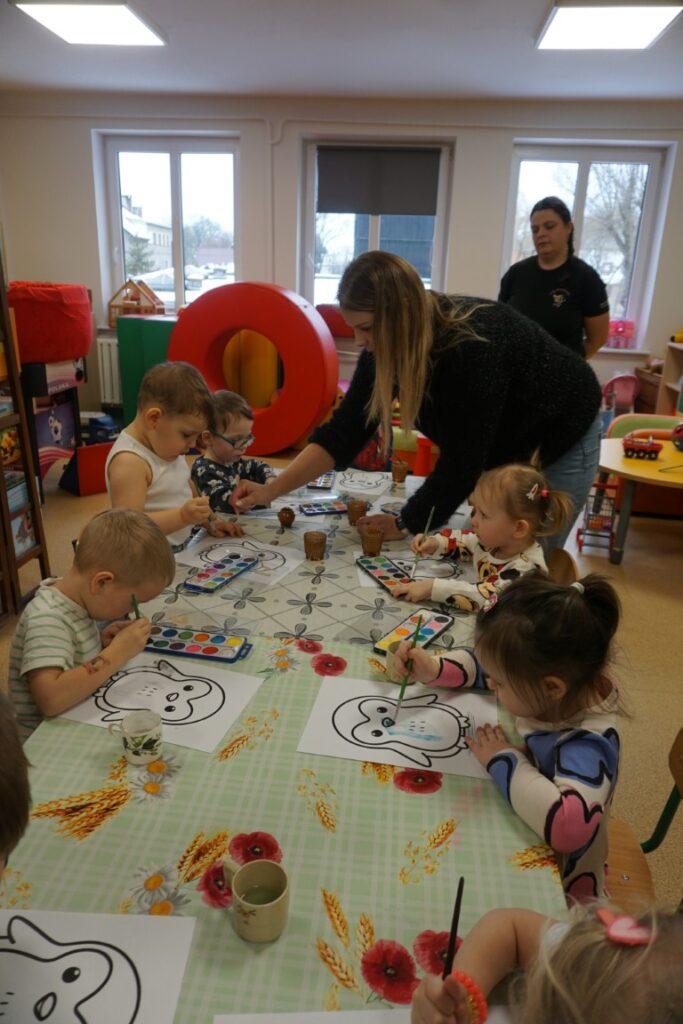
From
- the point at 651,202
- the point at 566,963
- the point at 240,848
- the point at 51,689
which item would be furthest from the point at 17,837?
the point at 651,202

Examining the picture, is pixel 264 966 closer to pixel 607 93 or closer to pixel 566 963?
pixel 566 963

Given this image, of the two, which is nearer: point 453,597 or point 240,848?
point 240,848

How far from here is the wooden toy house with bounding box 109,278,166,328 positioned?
579 cm

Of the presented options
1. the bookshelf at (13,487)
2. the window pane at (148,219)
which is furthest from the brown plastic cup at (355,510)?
the window pane at (148,219)

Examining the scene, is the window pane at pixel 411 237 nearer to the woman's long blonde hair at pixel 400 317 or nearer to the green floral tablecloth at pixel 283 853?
the woman's long blonde hair at pixel 400 317

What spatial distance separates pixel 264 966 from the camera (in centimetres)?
67

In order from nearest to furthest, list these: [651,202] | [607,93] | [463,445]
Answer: [463,445]
[607,93]
[651,202]

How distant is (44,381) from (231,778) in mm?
3613

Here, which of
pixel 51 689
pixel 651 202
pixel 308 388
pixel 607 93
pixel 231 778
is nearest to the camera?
pixel 231 778

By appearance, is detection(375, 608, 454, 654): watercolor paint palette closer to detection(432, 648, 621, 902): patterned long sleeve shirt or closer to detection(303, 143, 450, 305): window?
detection(432, 648, 621, 902): patterned long sleeve shirt

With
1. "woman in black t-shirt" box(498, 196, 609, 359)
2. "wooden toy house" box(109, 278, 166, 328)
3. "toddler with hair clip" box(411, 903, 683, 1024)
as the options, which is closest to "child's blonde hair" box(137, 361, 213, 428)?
"toddler with hair clip" box(411, 903, 683, 1024)

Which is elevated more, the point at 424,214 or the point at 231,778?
the point at 424,214

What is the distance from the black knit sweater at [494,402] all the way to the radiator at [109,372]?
15.9 feet

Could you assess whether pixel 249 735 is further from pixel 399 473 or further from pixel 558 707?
pixel 399 473
